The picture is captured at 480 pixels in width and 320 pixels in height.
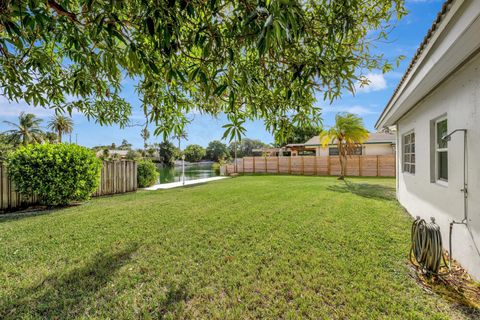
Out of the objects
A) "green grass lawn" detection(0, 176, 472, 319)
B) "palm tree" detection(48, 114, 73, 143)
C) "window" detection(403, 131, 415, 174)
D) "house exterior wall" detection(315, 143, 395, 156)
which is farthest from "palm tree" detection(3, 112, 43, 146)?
"house exterior wall" detection(315, 143, 395, 156)

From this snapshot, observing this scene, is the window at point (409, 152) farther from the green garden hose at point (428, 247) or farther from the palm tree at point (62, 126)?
the palm tree at point (62, 126)

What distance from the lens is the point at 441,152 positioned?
3.71m

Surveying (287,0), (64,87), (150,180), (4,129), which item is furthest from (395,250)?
(4,129)

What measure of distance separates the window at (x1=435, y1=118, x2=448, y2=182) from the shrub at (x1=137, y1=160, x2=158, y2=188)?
1168 cm

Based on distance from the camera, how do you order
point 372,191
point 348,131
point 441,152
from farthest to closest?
point 348,131, point 372,191, point 441,152

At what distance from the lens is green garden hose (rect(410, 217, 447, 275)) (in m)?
2.59

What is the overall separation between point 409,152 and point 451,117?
310cm

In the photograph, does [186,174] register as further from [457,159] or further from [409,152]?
[457,159]

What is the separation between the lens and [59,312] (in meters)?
2.10

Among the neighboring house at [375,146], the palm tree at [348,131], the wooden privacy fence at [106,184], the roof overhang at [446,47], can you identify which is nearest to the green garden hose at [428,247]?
the roof overhang at [446,47]

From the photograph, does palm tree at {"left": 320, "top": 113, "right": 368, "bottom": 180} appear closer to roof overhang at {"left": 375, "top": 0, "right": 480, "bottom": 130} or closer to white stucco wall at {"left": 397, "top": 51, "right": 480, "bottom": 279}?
white stucco wall at {"left": 397, "top": 51, "right": 480, "bottom": 279}

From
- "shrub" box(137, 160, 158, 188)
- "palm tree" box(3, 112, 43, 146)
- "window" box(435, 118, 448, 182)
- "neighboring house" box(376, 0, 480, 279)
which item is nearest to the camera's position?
"neighboring house" box(376, 0, 480, 279)

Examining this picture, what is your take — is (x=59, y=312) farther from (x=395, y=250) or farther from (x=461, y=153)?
(x=461, y=153)

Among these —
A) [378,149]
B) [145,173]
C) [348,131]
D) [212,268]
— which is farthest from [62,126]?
[378,149]
